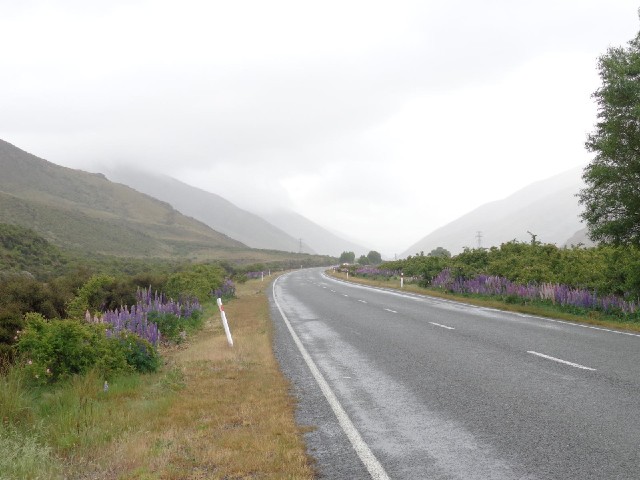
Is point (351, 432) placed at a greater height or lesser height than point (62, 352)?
lesser

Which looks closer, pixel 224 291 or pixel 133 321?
pixel 133 321

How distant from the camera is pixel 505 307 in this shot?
68.9ft

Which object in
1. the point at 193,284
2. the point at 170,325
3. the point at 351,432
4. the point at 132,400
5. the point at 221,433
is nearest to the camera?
the point at 351,432

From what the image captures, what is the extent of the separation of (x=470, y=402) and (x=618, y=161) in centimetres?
1756

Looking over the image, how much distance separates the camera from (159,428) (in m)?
6.54

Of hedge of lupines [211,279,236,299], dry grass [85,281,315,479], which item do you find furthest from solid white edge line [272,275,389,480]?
hedge of lupines [211,279,236,299]

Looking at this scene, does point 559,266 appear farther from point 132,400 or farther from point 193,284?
point 132,400

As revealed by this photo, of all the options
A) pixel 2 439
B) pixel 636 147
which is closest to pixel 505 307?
pixel 636 147

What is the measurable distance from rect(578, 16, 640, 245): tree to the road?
8.10m

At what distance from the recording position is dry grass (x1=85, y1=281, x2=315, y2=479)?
512 cm

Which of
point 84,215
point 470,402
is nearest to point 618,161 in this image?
point 470,402

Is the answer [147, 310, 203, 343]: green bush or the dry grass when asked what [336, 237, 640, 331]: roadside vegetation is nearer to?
the dry grass

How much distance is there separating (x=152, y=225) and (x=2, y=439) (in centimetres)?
17023

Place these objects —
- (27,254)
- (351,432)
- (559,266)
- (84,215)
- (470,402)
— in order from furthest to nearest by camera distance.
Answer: (84,215), (27,254), (559,266), (470,402), (351,432)
